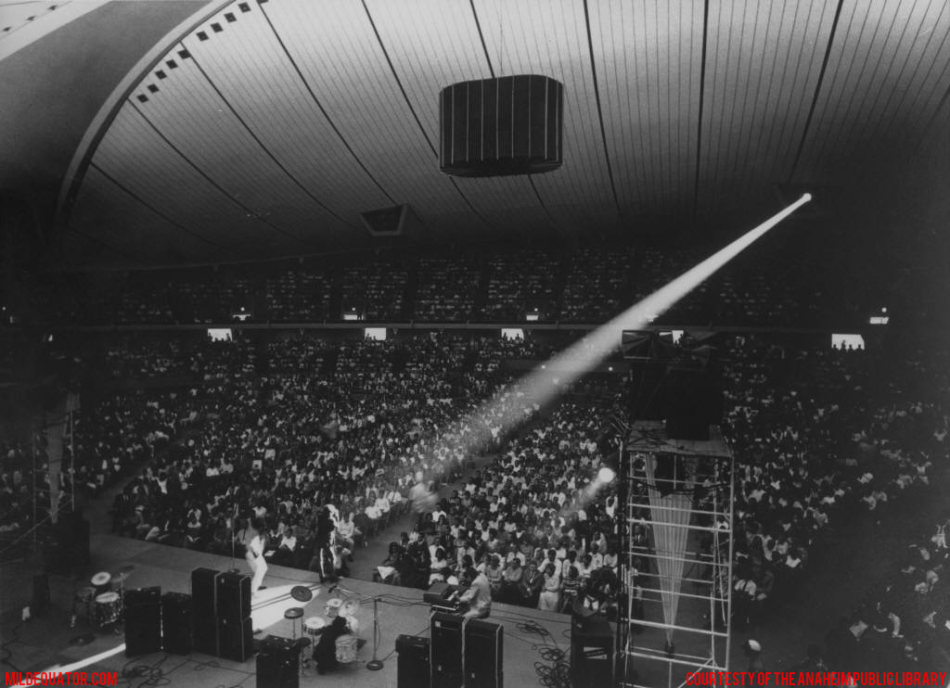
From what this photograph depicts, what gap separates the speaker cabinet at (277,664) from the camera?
19.4ft

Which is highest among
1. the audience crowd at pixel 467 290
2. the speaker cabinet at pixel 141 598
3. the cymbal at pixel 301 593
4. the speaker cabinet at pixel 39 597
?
the audience crowd at pixel 467 290

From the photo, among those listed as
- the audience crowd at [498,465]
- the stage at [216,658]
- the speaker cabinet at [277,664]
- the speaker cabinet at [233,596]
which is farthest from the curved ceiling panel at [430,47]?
the speaker cabinet at [277,664]

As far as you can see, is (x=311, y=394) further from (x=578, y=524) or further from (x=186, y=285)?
(x=578, y=524)

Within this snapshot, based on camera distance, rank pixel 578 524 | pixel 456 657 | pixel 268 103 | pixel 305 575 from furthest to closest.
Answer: pixel 268 103 < pixel 578 524 < pixel 305 575 < pixel 456 657

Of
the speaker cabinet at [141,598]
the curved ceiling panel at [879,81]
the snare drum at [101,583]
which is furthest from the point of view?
the curved ceiling panel at [879,81]

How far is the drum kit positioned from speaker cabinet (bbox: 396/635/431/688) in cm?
340

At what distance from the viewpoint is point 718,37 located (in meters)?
11.1

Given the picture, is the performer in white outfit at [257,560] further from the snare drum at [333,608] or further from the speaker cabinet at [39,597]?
Answer: the speaker cabinet at [39,597]

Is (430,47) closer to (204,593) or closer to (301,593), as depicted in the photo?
(301,593)

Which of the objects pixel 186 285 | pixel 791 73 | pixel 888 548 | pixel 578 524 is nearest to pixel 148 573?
pixel 578 524

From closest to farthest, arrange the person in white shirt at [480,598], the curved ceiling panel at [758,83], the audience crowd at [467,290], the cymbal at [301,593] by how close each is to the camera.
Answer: the cymbal at [301,593], the person in white shirt at [480,598], the curved ceiling panel at [758,83], the audience crowd at [467,290]

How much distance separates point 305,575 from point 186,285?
1915 cm

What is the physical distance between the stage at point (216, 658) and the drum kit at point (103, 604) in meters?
0.09

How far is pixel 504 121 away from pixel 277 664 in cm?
512
